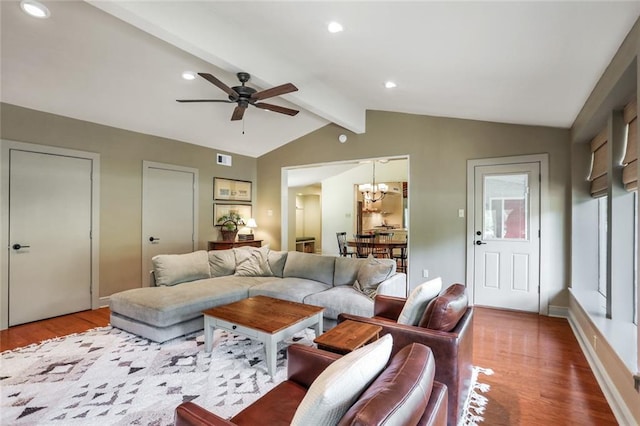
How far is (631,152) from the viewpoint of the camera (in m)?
2.67

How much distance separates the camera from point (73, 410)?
2.20 meters

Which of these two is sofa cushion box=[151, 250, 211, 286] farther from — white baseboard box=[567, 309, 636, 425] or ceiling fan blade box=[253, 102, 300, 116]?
white baseboard box=[567, 309, 636, 425]

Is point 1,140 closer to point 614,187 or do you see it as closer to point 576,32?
point 576,32

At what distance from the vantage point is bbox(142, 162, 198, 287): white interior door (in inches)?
206

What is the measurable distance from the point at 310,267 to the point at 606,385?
3.09 m

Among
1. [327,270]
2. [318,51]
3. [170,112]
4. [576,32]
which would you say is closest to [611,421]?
[576,32]

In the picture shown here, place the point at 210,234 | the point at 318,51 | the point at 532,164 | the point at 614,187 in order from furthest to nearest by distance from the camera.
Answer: the point at 210,234, the point at 532,164, the point at 318,51, the point at 614,187

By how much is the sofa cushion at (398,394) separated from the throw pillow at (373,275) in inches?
92.1

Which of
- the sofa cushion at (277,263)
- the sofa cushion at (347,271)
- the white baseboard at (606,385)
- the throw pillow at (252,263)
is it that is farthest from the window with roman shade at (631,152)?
the throw pillow at (252,263)

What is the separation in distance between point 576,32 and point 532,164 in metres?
2.76

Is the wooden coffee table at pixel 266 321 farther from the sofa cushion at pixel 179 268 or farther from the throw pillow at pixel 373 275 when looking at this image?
the sofa cushion at pixel 179 268

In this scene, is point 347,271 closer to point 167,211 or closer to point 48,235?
point 167,211

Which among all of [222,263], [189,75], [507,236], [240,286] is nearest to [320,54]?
[189,75]

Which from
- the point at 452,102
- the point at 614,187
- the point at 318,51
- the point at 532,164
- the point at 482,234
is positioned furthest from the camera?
the point at 482,234
